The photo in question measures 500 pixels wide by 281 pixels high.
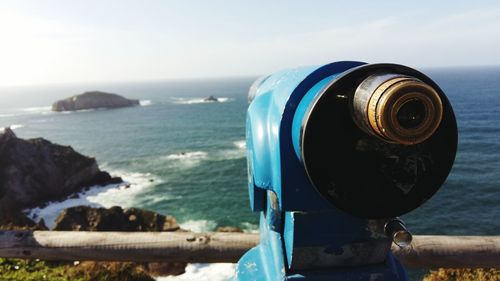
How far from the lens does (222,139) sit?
2227 inches

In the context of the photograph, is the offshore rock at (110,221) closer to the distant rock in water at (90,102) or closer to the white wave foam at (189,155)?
the white wave foam at (189,155)

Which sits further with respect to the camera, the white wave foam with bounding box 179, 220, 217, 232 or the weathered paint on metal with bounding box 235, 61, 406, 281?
the white wave foam with bounding box 179, 220, 217, 232

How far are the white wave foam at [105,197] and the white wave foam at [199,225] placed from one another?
6016mm

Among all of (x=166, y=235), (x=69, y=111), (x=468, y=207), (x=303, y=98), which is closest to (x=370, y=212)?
(x=303, y=98)

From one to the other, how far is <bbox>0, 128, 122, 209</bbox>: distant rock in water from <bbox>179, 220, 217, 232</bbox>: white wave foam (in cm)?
1252

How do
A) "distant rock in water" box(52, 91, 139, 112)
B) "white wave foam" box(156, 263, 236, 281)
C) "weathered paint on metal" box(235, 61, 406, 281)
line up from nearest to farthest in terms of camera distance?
"weathered paint on metal" box(235, 61, 406, 281) → "white wave foam" box(156, 263, 236, 281) → "distant rock in water" box(52, 91, 139, 112)

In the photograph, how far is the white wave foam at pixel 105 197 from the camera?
2925 cm

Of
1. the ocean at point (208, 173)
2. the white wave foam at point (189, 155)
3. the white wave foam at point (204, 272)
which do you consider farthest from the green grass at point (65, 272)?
the white wave foam at point (189, 155)

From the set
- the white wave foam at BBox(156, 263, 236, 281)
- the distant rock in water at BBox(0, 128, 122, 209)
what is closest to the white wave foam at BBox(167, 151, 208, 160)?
the distant rock in water at BBox(0, 128, 122, 209)

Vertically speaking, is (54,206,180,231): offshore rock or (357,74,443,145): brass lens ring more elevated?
(357,74,443,145): brass lens ring

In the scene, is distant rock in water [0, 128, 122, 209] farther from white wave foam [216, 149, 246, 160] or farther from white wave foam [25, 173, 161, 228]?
white wave foam [216, 149, 246, 160]

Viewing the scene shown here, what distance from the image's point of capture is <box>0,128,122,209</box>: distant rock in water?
3092 cm

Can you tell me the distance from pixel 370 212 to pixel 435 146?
33cm

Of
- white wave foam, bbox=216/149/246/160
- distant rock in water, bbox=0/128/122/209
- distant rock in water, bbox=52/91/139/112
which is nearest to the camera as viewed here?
distant rock in water, bbox=0/128/122/209
